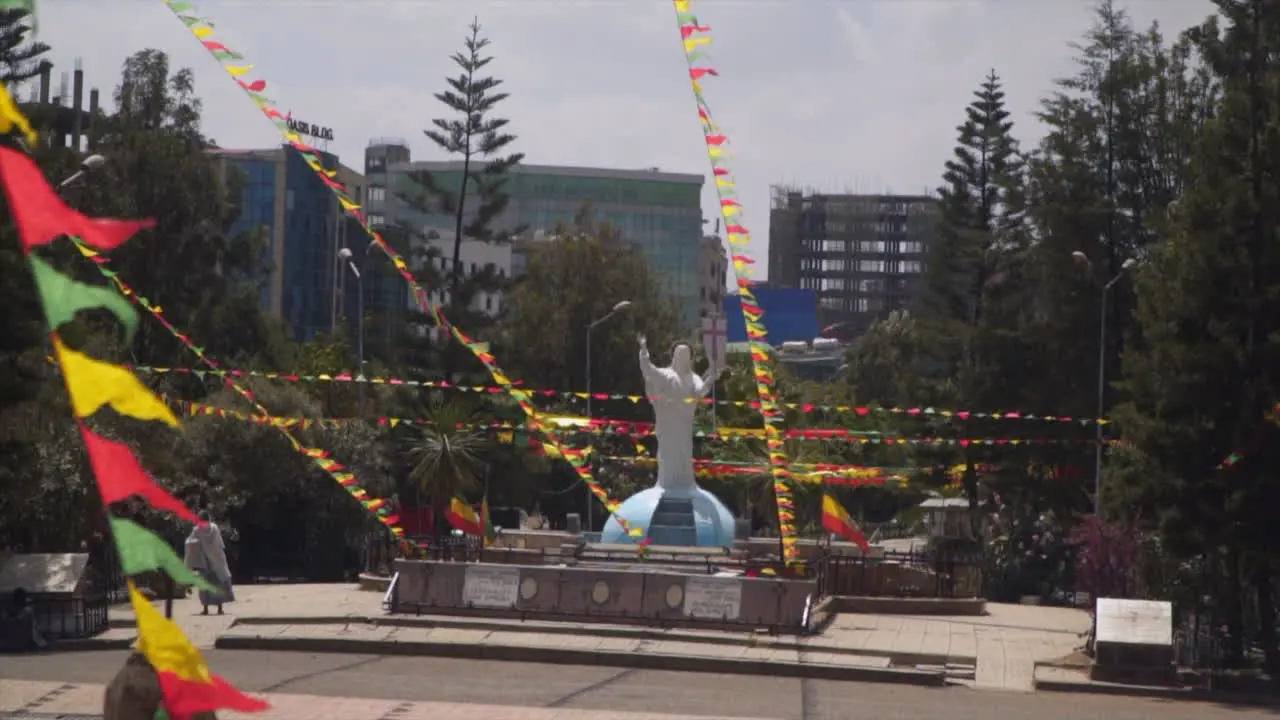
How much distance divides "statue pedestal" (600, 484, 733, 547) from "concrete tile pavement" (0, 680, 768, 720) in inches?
A: 645

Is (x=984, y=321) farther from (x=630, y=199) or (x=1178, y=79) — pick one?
(x=630, y=199)

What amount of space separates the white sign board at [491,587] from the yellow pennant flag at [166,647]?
2025cm

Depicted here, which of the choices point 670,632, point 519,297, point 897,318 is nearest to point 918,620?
point 670,632

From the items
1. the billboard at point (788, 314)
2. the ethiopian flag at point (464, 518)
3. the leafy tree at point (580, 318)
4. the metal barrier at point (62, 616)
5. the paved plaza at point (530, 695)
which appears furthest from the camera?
the billboard at point (788, 314)

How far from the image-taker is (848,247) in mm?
155375

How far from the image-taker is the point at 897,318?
9862cm

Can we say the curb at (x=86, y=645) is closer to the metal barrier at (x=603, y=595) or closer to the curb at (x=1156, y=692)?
the metal barrier at (x=603, y=595)

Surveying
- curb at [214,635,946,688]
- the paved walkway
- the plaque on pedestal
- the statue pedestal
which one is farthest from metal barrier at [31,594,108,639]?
the statue pedestal

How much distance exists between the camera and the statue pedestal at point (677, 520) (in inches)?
1423

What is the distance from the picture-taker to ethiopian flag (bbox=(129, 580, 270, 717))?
23.6 ft

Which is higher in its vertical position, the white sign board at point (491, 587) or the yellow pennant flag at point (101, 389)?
the yellow pennant flag at point (101, 389)

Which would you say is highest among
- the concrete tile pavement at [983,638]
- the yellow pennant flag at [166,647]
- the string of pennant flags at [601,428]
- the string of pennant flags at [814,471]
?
the yellow pennant flag at [166,647]

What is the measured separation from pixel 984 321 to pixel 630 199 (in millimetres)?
69254

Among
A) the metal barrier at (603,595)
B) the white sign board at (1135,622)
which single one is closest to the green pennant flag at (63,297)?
the white sign board at (1135,622)
